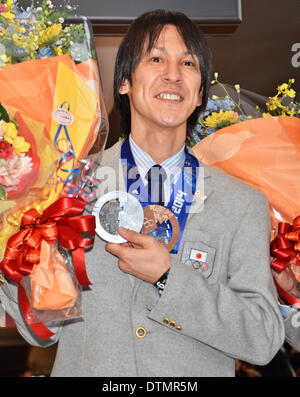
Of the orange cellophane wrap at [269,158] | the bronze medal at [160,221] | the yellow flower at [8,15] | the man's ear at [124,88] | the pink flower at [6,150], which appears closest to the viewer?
the pink flower at [6,150]

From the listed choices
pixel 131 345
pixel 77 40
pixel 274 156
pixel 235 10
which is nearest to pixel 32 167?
pixel 77 40

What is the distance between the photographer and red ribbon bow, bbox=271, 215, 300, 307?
163 centimetres

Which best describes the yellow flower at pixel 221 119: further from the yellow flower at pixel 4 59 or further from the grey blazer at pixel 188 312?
the yellow flower at pixel 4 59

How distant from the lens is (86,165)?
4.74 ft

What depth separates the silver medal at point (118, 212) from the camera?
1.51 meters

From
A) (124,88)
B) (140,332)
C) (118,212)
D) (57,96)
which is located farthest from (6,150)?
(124,88)

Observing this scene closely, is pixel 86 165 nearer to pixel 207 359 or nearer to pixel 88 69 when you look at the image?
pixel 88 69

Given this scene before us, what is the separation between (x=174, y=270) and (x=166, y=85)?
2.27ft

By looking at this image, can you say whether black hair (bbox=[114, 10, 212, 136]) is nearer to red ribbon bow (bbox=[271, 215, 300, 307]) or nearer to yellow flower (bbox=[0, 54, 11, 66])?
yellow flower (bbox=[0, 54, 11, 66])

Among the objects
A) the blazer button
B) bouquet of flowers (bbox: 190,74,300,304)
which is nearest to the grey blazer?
the blazer button

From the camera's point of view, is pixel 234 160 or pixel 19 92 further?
pixel 234 160

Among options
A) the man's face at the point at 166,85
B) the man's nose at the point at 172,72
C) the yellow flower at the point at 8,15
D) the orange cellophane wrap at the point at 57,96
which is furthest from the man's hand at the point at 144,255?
the yellow flower at the point at 8,15

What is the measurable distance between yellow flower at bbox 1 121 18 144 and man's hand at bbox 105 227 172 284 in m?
0.41

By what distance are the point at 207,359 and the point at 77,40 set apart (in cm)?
111
